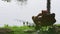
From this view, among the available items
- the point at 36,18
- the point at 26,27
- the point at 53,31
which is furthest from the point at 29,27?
the point at 53,31

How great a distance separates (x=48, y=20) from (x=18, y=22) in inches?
11.9

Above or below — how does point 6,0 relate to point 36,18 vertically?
above

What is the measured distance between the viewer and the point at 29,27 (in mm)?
1174

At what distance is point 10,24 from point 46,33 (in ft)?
1.21

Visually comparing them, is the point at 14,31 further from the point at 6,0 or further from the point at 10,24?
the point at 6,0

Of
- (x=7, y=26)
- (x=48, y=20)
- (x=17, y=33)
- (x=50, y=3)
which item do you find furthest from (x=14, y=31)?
(x=50, y=3)

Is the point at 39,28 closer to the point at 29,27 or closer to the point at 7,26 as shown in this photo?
the point at 29,27

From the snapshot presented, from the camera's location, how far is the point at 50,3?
4.05ft

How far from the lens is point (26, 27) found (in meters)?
1.18

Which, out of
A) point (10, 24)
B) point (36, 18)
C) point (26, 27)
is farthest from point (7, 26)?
point (36, 18)

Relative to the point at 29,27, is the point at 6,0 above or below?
above

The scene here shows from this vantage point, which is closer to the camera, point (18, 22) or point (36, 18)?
point (36, 18)

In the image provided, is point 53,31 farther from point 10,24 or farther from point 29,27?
point 10,24

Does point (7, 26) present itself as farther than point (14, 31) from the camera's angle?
Yes
